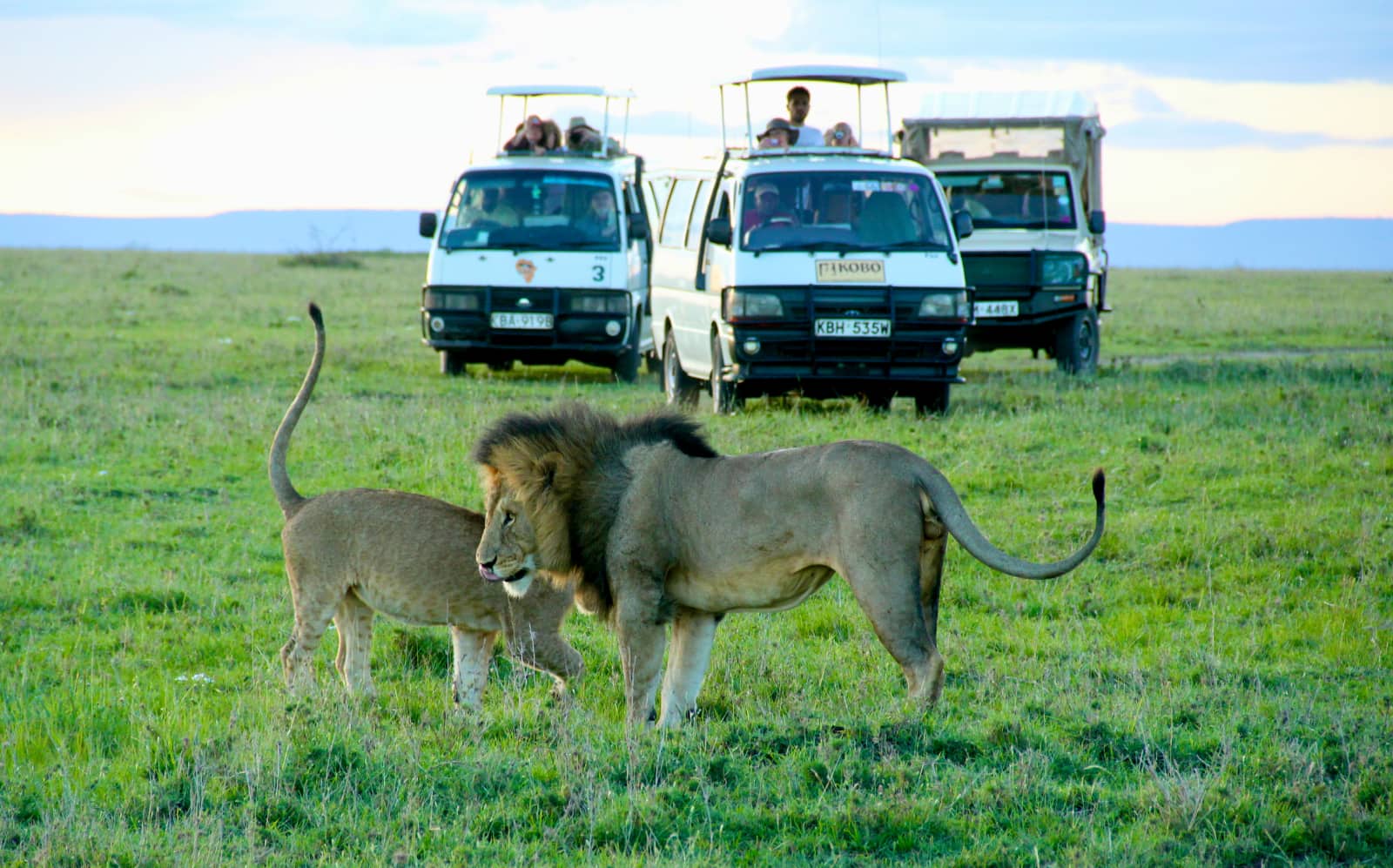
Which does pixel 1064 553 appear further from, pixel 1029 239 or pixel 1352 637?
pixel 1029 239

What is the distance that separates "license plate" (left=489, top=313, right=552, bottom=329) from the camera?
17.3 meters

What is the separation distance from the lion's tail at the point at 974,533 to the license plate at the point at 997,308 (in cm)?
1328

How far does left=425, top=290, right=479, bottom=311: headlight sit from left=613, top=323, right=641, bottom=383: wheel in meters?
1.94

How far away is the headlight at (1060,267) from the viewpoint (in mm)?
18562

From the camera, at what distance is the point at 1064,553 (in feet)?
28.6

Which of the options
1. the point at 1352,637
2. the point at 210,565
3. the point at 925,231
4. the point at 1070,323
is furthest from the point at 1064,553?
the point at 1070,323

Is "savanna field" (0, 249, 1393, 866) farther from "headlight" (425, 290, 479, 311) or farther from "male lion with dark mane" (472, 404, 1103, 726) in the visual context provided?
"headlight" (425, 290, 479, 311)

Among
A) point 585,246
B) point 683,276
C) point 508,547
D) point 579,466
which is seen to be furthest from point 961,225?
point 508,547

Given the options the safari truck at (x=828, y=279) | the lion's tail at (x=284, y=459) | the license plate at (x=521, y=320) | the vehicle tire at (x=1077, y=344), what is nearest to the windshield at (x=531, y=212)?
the license plate at (x=521, y=320)

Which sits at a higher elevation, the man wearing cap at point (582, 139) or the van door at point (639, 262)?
the man wearing cap at point (582, 139)

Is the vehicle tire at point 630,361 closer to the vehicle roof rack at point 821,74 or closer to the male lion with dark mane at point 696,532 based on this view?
the vehicle roof rack at point 821,74

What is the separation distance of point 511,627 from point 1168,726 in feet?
8.36

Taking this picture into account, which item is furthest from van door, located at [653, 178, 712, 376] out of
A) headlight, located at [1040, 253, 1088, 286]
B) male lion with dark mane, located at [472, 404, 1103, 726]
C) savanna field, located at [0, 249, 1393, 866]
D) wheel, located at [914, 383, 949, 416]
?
male lion with dark mane, located at [472, 404, 1103, 726]

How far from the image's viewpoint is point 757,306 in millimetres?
13477
